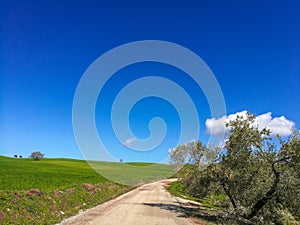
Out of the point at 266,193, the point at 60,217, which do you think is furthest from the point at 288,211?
the point at 60,217

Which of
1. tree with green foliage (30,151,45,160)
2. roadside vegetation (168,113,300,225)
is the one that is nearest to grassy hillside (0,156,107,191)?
roadside vegetation (168,113,300,225)

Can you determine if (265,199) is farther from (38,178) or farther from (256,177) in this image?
(38,178)

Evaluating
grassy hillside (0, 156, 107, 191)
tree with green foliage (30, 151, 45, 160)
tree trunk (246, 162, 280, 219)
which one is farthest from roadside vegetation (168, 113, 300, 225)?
tree with green foliage (30, 151, 45, 160)

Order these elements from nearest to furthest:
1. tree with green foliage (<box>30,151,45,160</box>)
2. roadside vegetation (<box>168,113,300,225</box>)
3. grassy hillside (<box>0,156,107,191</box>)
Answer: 1. roadside vegetation (<box>168,113,300,225</box>)
2. grassy hillside (<box>0,156,107,191</box>)
3. tree with green foliage (<box>30,151,45,160</box>)

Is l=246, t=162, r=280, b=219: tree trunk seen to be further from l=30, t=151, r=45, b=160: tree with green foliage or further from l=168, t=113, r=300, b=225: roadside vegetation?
l=30, t=151, r=45, b=160: tree with green foliage

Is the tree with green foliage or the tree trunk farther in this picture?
the tree with green foliage

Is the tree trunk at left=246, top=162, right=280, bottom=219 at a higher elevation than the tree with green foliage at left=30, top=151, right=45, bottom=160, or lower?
lower

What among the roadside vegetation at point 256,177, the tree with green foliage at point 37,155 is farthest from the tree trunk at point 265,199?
the tree with green foliage at point 37,155

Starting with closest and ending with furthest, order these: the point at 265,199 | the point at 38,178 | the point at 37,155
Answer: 1. the point at 265,199
2. the point at 38,178
3. the point at 37,155

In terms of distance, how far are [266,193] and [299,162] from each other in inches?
138

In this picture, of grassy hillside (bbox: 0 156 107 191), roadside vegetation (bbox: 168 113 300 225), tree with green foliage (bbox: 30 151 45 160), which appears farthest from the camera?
tree with green foliage (bbox: 30 151 45 160)

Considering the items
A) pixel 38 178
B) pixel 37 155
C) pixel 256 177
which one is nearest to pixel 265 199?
pixel 256 177

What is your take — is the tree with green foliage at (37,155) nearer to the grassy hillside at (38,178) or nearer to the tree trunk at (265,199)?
the grassy hillside at (38,178)

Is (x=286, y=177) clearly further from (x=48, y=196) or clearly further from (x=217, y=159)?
(x=48, y=196)
